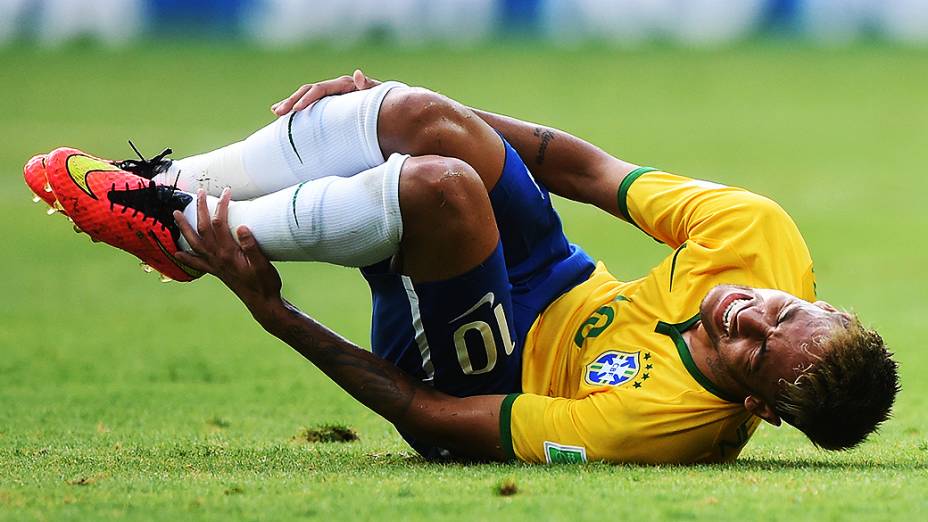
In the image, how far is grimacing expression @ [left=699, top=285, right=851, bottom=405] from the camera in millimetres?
4008

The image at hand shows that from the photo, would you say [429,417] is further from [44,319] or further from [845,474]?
[44,319]

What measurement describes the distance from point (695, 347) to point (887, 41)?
66.8ft

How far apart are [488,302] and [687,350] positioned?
629mm

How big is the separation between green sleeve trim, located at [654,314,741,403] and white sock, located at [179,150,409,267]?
91cm

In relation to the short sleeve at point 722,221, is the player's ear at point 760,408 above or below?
below

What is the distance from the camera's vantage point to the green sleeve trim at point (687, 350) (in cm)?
418

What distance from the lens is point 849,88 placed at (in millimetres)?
22812

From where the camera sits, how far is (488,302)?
4250 mm

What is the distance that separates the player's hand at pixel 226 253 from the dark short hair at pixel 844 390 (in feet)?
5.23

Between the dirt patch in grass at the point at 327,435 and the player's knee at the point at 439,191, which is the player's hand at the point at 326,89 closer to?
the player's knee at the point at 439,191

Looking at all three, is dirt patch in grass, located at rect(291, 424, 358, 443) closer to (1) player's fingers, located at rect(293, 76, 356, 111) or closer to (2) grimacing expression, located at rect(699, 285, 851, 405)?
(1) player's fingers, located at rect(293, 76, 356, 111)

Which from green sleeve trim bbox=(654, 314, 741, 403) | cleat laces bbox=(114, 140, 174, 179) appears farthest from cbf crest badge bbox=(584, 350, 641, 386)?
cleat laces bbox=(114, 140, 174, 179)

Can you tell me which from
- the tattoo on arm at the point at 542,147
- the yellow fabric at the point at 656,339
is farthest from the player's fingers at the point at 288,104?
the yellow fabric at the point at 656,339

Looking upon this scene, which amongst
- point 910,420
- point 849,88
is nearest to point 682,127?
point 849,88
